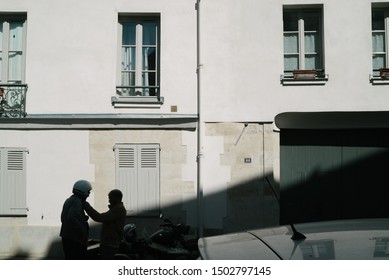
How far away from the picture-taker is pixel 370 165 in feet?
35.6

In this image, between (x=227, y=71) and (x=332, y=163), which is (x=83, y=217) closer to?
(x=227, y=71)

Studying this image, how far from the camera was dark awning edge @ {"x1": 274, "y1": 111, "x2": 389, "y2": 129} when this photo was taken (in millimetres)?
10672

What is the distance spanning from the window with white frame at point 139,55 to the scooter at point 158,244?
13.3 ft

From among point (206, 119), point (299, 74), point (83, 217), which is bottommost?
point (83, 217)

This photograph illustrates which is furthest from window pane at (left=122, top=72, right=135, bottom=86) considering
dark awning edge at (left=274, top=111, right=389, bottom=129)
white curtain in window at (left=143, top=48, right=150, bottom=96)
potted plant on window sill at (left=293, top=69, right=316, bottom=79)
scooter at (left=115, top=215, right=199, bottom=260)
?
scooter at (left=115, top=215, right=199, bottom=260)

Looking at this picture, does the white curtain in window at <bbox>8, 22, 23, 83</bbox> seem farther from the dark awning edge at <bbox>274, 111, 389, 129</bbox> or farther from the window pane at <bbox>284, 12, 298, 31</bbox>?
the window pane at <bbox>284, 12, 298, 31</bbox>

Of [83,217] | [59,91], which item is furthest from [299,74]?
[83,217]

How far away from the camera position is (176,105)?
34.9ft

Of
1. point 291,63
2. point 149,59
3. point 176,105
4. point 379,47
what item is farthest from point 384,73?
point 149,59

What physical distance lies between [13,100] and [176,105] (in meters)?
3.36

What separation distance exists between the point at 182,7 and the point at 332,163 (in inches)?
175

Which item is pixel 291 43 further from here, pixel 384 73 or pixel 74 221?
pixel 74 221

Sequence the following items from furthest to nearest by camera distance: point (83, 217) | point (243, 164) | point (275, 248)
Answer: point (243, 164)
point (83, 217)
point (275, 248)

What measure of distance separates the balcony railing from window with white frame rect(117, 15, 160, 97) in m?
1.96
